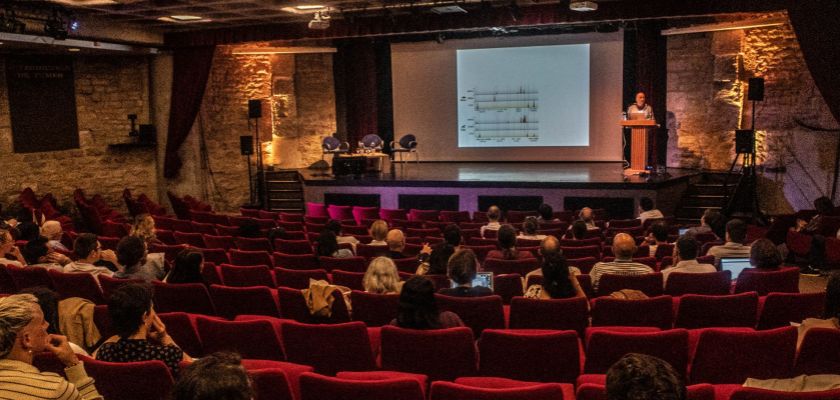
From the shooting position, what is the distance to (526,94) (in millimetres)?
16031

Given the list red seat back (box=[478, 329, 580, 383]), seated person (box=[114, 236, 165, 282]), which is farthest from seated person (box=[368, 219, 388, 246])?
red seat back (box=[478, 329, 580, 383])

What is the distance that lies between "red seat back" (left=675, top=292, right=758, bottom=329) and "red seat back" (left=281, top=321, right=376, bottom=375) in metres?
2.03

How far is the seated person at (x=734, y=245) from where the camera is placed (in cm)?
630

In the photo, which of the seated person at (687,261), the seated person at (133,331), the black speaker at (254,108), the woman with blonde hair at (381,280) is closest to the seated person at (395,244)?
the woman with blonde hair at (381,280)

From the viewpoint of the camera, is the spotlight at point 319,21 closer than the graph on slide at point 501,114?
Yes

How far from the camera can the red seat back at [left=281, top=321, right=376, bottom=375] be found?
12.8 ft

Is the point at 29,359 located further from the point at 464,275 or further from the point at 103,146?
the point at 103,146

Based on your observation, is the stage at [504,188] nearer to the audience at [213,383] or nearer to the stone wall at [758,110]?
the stone wall at [758,110]

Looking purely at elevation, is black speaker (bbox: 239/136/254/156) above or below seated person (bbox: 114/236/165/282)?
above

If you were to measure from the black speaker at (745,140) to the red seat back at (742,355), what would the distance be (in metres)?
9.15

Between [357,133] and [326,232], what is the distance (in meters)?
10.8

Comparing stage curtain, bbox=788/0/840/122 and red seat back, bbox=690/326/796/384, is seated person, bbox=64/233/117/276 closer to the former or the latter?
red seat back, bbox=690/326/796/384

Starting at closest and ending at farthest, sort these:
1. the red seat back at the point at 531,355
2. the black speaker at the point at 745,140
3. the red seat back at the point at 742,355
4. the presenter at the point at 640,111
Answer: the red seat back at the point at 742,355, the red seat back at the point at 531,355, the black speaker at the point at 745,140, the presenter at the point at 640,111

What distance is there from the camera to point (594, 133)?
15.8 metres
